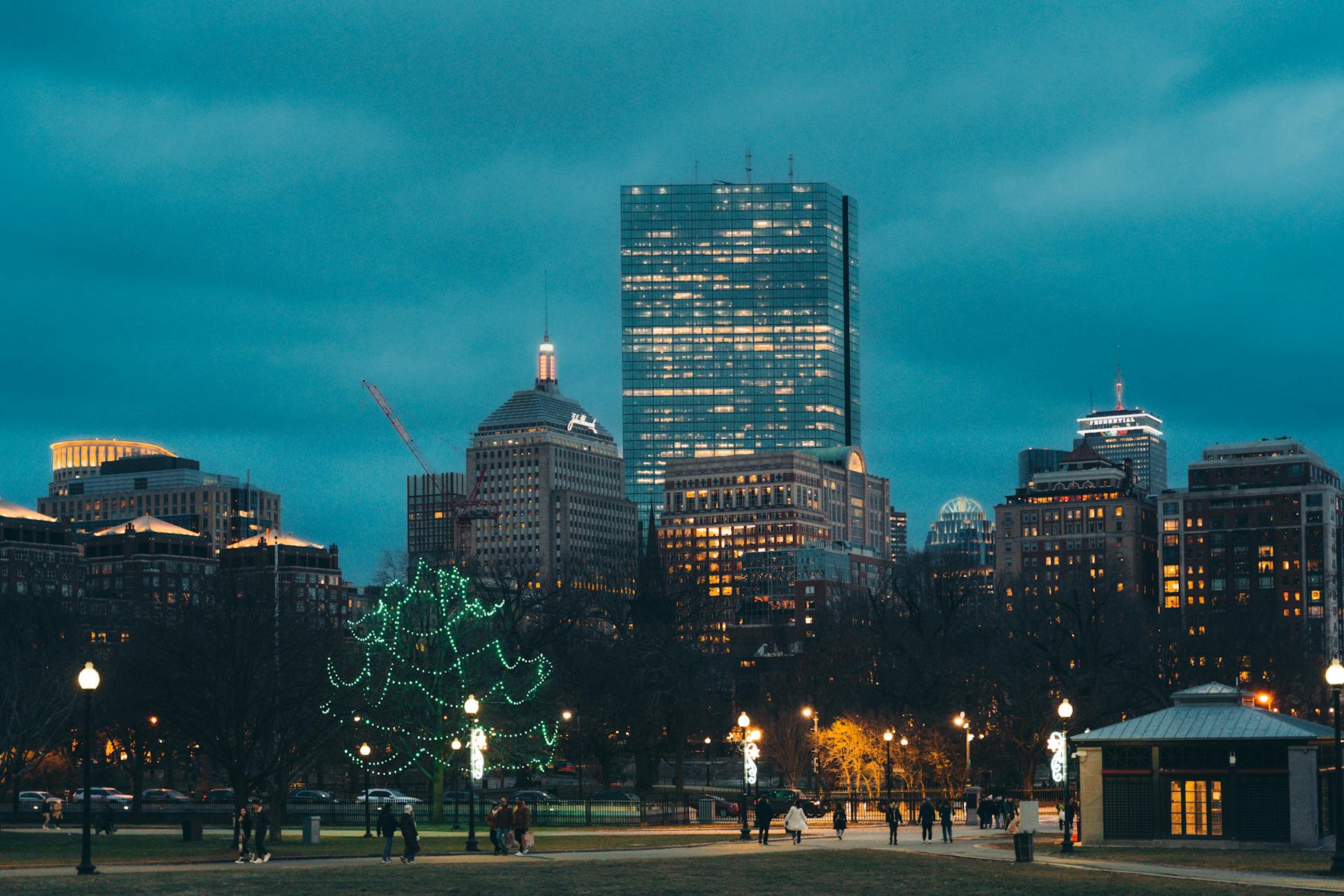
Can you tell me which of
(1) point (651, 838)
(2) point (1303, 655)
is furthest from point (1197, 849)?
(2) point (1303, 655)

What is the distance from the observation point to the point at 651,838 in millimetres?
68625

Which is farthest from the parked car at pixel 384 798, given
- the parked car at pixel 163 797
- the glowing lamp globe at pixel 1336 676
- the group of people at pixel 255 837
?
the glowing lamp globe at pixel 1336 676

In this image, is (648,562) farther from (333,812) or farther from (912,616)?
(333,812)

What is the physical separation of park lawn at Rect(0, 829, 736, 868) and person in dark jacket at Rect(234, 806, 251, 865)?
2.24 feet

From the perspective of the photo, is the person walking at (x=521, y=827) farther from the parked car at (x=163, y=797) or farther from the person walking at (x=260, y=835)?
the parked car at (x=163, y=797)

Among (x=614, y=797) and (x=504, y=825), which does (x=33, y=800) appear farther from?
(x=504, y=825)

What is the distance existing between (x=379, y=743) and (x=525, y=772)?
1816 cm

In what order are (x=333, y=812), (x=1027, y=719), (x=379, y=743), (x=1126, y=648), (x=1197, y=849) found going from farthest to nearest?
(x=1126, y=648)
(x=1027, y=719)
(x=379, y=743)
(x=333, y=812)
(x=1197, y=849)

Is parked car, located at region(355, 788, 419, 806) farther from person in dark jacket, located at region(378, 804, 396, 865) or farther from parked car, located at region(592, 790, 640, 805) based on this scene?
person in dark jacket, located at region(378, 804, 396, 865)

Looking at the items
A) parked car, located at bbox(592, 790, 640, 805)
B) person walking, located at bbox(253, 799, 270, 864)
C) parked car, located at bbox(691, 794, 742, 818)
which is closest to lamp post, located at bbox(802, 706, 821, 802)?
parked car, located at bbox(592, 790, 640, 805)

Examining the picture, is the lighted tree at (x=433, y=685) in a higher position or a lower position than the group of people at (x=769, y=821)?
higher

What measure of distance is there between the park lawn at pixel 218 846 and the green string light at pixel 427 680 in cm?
1049

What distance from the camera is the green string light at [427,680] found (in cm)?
8425

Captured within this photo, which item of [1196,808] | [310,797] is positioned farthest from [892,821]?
[310,797]
